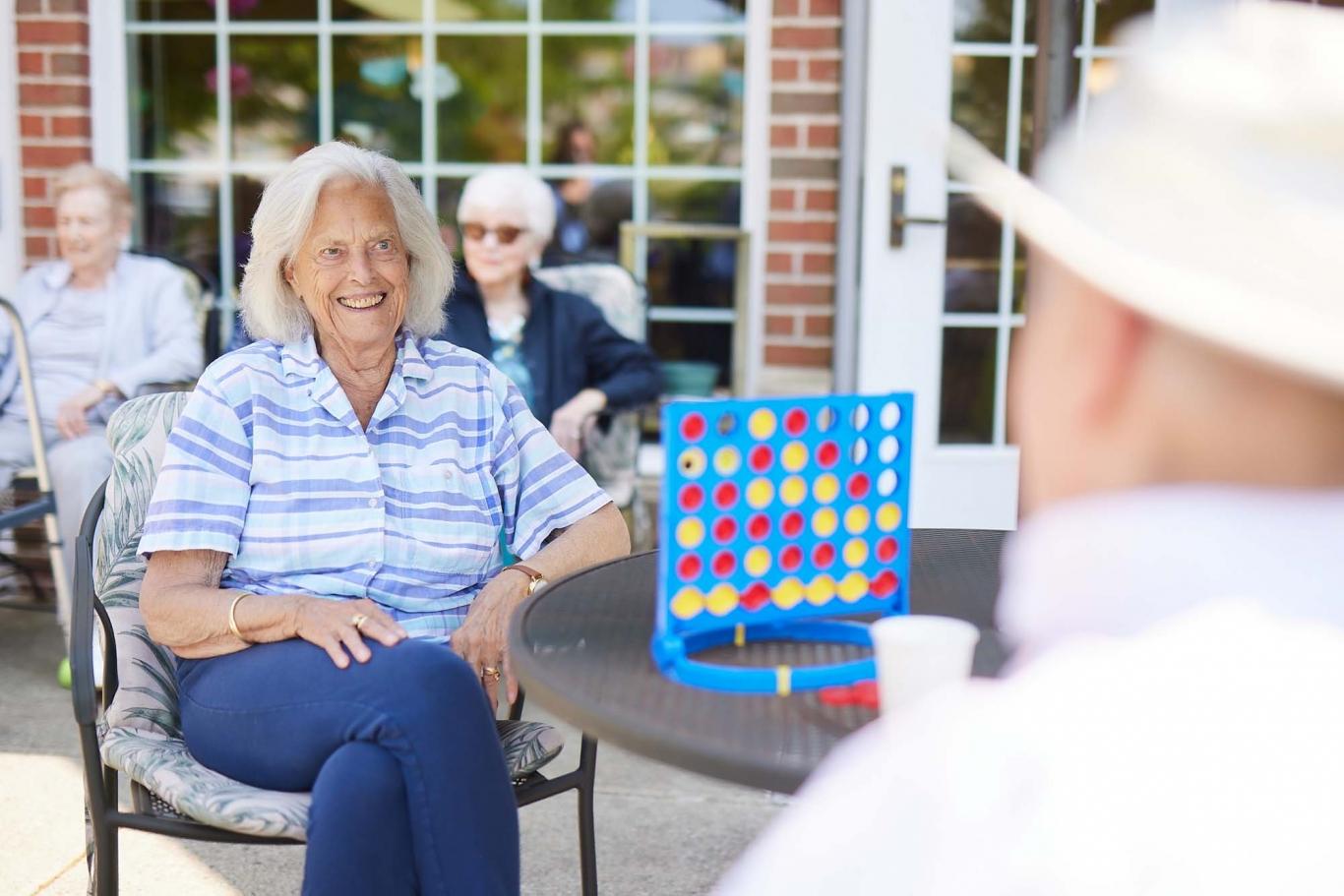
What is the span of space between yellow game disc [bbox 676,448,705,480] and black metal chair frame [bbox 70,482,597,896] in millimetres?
715

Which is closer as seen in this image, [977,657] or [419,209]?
[977,657]

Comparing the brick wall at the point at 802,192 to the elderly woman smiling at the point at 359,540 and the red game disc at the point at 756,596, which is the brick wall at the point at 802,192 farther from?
the red game disc at the point at 756,596

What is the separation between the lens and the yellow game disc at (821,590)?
4.62 feet

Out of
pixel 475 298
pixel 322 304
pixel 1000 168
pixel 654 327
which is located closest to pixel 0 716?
pixel 475 298

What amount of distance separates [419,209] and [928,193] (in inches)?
77.4

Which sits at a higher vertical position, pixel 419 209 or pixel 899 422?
pixel 419 209

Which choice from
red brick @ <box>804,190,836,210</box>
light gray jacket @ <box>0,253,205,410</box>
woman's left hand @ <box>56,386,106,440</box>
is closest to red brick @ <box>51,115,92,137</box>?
light gray jacket @ <box>0,253,205,410</box>

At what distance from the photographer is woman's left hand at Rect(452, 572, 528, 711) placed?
6.32 feet

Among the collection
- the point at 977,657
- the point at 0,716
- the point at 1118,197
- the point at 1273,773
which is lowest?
the point at 0,716

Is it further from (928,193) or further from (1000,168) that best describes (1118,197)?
(928,193)

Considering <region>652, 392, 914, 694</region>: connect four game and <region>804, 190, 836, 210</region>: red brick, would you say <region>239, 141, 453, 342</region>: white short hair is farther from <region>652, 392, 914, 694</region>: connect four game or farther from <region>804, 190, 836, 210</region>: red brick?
<region>804, 190, 836, 210</region>: red brick

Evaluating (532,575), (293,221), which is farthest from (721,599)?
(293,221)

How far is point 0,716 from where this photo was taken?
3357mm

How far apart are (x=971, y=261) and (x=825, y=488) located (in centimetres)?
273
